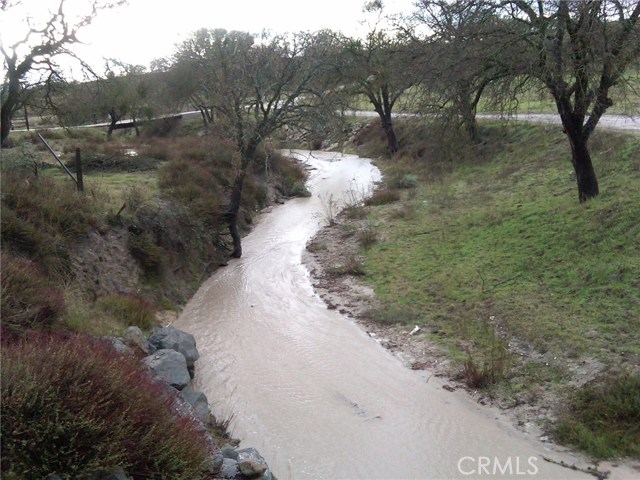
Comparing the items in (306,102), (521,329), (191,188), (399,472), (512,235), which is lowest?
(399,472)

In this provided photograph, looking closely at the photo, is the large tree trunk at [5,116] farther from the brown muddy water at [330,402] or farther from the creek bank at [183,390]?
the creek bank at [183,390]

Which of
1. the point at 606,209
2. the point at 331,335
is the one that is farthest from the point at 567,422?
the point at 606,209

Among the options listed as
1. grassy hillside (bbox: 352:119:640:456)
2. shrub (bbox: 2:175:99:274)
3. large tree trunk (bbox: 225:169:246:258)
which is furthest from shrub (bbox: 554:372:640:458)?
large tree trunk (bbox: 225:169:246:258)

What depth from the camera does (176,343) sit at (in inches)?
368

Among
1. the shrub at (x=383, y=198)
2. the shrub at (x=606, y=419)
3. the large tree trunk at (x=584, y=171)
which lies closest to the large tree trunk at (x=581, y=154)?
the large tree trunk at (x=584, y=171)

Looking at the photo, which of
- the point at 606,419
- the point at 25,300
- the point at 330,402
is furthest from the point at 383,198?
the point at 25,300

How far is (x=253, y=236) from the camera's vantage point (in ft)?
64.3

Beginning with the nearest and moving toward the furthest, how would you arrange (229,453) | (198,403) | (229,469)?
1. (229,469)
2. (229,453)
3. (198,403)

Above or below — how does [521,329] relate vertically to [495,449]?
above

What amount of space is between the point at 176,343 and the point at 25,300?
266 cm

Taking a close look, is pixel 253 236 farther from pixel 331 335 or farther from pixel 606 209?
pixel 606 209

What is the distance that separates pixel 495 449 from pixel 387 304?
203 inches

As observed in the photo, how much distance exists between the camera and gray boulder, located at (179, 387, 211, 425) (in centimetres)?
752

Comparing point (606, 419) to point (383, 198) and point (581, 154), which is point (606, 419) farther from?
point (383, 198)
